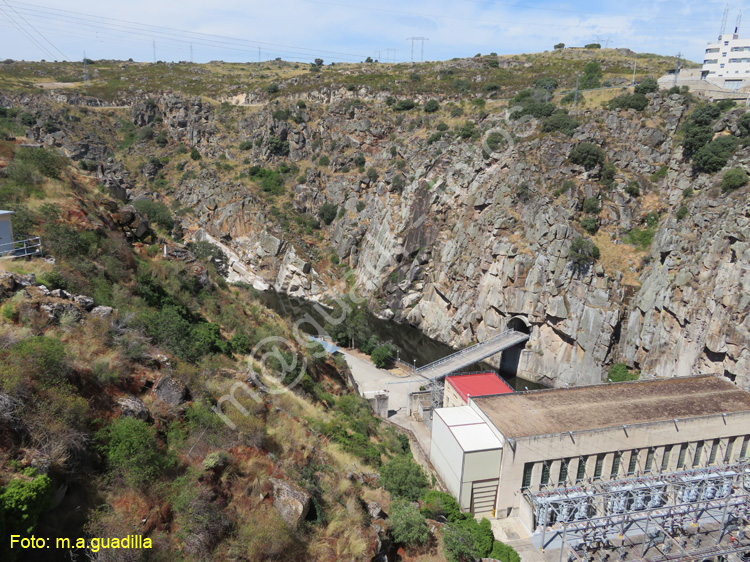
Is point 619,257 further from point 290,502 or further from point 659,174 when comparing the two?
point 290,502

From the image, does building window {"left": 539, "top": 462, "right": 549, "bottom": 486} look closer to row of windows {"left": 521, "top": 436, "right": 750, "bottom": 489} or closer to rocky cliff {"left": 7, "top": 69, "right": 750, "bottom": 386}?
row of windows {"left": 521, "top": 436, "right": 750, "bottom": 489}

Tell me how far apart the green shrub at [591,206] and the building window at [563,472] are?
29.3 metres

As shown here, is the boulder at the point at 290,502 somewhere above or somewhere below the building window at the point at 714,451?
above

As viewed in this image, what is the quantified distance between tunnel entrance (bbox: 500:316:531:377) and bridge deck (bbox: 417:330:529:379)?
98 centimetres

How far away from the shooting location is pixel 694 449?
26.2 m

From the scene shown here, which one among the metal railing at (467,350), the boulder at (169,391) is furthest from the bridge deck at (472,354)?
the boulder at (169,391)

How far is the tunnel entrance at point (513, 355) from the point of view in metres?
44.6

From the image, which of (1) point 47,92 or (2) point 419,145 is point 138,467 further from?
(1) point 47,92

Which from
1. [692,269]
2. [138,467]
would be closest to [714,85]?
[692,269]

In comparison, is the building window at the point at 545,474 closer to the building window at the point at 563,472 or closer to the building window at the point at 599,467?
the building window at the point at 563,472

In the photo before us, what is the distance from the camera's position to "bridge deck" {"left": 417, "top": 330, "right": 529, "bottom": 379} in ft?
125

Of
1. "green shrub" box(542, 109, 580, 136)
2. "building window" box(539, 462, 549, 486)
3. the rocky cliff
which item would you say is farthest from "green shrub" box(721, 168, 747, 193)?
"building window" box(539, 462, 549, 486)

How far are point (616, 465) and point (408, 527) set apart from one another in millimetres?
16213

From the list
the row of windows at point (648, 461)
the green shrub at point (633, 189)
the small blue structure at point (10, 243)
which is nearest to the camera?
the small blue structure at point (10, 243)
